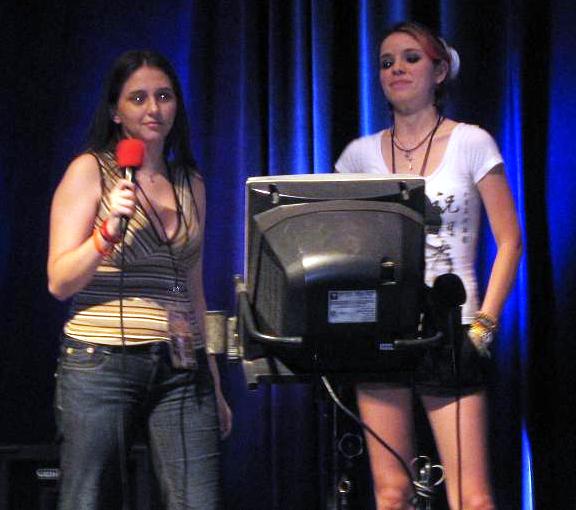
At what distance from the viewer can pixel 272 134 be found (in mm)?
3158

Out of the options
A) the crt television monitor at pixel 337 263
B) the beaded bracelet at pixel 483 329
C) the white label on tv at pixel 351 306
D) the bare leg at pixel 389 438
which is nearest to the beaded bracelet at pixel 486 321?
the beaded bracelet at pixel 483 329

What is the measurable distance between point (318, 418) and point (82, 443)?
123cm

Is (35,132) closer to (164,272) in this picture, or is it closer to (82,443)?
(164,272)

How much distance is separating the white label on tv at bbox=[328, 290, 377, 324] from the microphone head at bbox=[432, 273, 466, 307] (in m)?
0.17

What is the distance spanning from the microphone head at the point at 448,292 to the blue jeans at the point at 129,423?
642mm

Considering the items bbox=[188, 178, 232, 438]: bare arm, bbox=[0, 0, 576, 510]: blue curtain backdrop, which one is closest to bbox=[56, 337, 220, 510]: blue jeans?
bbox=[188, 178, 232, 438]: bare arm

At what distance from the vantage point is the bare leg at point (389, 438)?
7.53ft

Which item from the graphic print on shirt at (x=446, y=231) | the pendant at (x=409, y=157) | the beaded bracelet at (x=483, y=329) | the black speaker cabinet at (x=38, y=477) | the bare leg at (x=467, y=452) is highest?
the pendant at (x=409, y=157)

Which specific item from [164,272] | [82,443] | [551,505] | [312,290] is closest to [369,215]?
[312,290]

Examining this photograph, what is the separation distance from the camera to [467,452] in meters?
2.29

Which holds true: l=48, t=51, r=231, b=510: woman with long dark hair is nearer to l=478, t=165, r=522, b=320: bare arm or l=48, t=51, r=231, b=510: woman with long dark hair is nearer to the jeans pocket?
the jeans pocket

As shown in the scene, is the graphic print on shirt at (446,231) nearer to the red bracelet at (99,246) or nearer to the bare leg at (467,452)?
the bare leg at (467,452)

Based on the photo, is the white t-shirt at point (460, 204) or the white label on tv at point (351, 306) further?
the white t-shirt at point (460, 204)

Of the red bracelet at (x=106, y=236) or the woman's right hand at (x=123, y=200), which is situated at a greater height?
the woman's right hand at (x=123, y=200)
